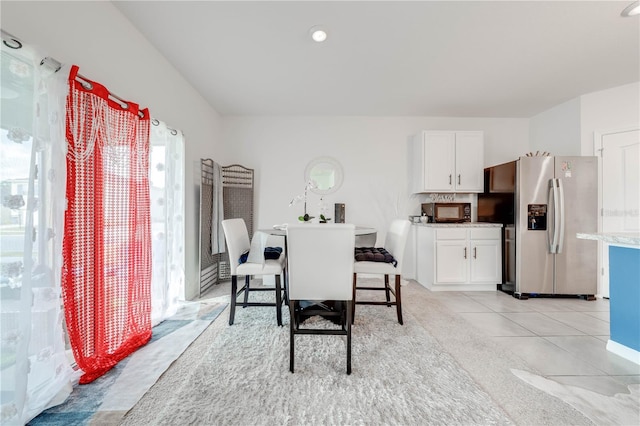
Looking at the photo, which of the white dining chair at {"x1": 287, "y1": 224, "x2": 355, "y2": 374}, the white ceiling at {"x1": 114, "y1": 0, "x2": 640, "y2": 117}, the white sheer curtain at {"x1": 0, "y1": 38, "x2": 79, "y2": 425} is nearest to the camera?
the white sheer curtain at {"x1": 0, "y1": 38, "x2": 79, "y2": 425}

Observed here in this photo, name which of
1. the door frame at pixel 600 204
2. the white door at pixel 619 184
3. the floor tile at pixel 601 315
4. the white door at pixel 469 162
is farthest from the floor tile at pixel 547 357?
the white door at pixel 469 162

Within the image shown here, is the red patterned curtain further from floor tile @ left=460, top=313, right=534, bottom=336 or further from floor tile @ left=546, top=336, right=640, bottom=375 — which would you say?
floor tile @ left=546, top=336, right=640, bottom=375

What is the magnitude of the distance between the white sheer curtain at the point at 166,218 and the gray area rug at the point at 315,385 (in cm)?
68

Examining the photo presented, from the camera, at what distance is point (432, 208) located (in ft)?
12.7

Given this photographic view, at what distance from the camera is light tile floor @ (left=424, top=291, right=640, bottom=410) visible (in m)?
1.70

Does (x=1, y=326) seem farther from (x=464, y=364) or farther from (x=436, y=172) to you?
(x=436, y=172)

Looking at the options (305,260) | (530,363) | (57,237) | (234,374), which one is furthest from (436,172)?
(57,237)

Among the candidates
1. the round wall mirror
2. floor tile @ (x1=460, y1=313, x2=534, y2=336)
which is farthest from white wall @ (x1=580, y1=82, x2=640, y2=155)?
the round wall mirror

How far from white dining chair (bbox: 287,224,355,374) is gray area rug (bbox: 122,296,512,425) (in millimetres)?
179

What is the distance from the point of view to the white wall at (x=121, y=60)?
1.38m

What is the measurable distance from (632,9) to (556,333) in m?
2.70

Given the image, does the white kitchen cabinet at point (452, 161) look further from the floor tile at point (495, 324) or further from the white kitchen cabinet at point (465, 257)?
the floor tile at point (495, 324)

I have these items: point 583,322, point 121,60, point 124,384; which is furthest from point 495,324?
point 121,60

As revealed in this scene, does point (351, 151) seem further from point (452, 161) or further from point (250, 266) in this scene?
point (250, 266)
